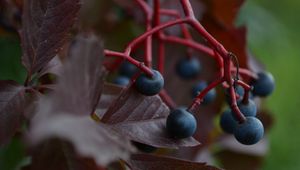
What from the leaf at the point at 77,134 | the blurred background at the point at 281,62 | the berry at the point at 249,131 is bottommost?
the blurred background at the point at 281,62

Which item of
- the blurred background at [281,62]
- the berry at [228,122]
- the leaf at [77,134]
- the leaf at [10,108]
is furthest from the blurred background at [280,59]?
the leaf at [77,134]

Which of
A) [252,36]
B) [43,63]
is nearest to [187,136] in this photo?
[43,63]

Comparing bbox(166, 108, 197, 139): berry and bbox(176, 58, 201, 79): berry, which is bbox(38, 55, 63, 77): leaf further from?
bbox(176, 58, 201, 79): berry

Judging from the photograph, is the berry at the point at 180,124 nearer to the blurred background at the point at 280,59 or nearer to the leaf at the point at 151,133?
the leaf at the point at 151,133

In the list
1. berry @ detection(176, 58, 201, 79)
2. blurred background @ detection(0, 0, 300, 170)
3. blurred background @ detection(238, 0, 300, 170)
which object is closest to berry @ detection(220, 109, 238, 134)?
berry @ detection(176, 58, 201, 79)

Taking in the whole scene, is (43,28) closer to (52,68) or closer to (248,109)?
(52,68)
